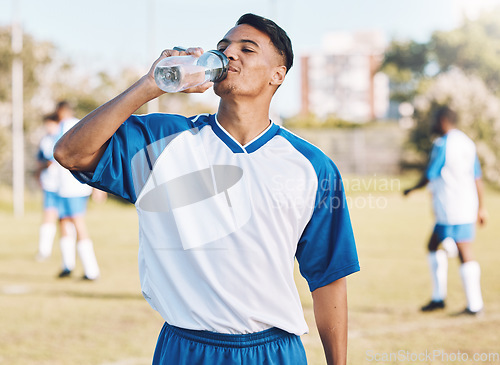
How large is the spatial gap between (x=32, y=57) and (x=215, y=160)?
21021 mm

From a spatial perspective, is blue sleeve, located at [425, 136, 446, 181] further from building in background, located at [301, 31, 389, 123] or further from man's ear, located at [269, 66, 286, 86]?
building in background, located at [301, 31, 389, 123]

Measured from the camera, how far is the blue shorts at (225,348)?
84.7 inches

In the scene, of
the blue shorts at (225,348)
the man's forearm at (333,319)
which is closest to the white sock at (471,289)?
the man's forearm at (333,319)

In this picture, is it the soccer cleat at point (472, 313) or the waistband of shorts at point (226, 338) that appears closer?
the waistband of shorts at point (226, 338)

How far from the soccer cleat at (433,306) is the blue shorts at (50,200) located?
16.3 ft

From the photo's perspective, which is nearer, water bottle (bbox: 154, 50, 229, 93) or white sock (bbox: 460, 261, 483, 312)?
water bottle (bbox: 154, 50, 229, 93)

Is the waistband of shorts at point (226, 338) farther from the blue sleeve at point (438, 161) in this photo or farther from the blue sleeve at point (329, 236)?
the blue sleeve at point (438, 161)

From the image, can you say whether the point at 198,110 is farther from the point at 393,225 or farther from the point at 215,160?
the point at 215,160

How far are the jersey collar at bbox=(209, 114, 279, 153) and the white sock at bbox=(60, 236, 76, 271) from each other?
5.93 m

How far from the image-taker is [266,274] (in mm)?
2188

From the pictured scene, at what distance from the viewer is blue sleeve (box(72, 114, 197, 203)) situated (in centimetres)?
209

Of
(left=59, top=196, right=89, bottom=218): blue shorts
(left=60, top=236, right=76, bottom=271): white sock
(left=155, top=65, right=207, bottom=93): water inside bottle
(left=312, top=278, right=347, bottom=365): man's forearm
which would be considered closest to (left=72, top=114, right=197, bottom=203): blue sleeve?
(left=155, top=65, right=207, bottom=93): water inside bottle

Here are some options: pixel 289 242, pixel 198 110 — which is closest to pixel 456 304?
pixel 289 242

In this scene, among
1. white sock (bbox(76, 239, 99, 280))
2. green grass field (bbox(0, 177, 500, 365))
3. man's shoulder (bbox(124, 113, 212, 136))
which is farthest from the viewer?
white sock (bbox(76, 239, 99, 280))
